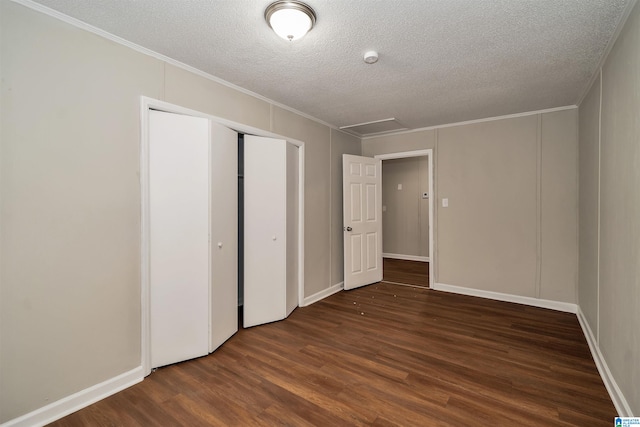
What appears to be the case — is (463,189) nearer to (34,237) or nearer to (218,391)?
(218,391)

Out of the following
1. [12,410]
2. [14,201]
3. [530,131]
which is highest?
[530,131]

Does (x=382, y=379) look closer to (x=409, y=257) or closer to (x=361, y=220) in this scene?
(x=361, y=220)

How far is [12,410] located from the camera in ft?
5.48

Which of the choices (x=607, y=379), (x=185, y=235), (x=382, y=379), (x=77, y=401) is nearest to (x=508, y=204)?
(x=607, y=379)

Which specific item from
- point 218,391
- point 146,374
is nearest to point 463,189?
point 218,391

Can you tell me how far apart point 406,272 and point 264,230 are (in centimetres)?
359

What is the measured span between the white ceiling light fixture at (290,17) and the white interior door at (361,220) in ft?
8.76

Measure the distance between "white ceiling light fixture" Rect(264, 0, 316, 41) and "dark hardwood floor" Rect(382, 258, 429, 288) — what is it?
13.7ft

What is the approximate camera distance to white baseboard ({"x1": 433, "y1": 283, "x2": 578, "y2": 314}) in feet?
11.9

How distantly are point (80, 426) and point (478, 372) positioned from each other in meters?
2.77

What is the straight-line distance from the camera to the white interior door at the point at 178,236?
2.33 m

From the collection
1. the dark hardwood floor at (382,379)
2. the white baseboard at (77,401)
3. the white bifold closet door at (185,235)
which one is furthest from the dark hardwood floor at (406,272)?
the white baseboard at (77,401)

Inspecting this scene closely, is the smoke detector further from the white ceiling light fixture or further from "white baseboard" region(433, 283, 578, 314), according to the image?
"white baseboard" region(433, 283, 578, 314)

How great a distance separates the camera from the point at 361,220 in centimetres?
466
